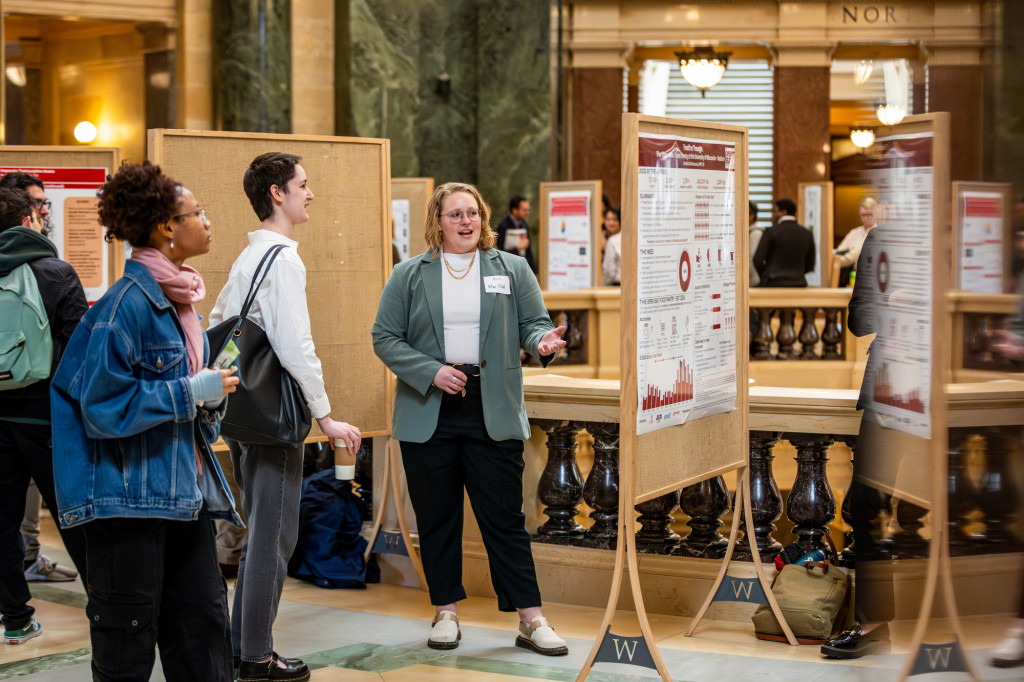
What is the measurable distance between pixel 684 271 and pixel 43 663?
2.68m

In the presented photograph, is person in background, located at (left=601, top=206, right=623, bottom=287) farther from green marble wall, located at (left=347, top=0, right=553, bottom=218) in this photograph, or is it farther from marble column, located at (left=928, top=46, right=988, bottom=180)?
marble column, located at (left=928, top=46, right=988, bottom=180)

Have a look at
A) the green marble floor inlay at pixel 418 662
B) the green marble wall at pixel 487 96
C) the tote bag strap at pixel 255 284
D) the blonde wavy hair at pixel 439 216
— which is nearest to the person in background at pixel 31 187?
the tote bag strap at pixel 255 284

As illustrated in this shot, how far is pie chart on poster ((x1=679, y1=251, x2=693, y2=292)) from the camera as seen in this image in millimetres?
3857

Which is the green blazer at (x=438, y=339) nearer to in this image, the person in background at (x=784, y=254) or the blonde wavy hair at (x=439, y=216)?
the blonde wavy hair at (x=439, y=216)

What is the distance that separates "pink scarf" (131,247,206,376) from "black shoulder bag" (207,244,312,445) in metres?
0.71

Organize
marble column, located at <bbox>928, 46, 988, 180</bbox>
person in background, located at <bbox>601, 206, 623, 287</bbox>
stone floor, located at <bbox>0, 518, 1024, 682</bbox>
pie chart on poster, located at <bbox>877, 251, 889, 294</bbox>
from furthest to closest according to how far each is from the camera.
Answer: person in background, located at <bbox>601, 206, 623, 287</bbox>, stone floor, located at <bbox>0, 518, 1024, 682</bbox>, pie chart on poster, located at <bbox>877, 251, 889, 294</bbox>, marble column, located at <bbox>928, 46, 988, 180</bbox>

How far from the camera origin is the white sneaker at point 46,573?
5.54 meters

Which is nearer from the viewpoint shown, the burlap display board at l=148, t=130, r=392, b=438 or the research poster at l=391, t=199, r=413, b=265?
the burlap display board at l=148, t=130, r=392, b=438

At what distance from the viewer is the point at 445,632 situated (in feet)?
14.3

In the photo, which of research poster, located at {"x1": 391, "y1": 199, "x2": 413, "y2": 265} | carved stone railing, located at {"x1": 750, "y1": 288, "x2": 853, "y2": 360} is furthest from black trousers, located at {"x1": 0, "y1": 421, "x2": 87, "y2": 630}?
carved stone railing, located at {"x1": 750, "y1": 288, "x2": 853, "y2": 360}

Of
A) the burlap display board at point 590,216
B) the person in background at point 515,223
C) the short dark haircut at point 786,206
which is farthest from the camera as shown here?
the person in background at point 515,223

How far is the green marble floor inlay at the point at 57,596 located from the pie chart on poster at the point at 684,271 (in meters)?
3.02

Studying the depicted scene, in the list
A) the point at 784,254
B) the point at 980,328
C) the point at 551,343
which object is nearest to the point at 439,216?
the point at 551,343

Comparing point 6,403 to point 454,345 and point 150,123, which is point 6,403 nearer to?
point 454,345
